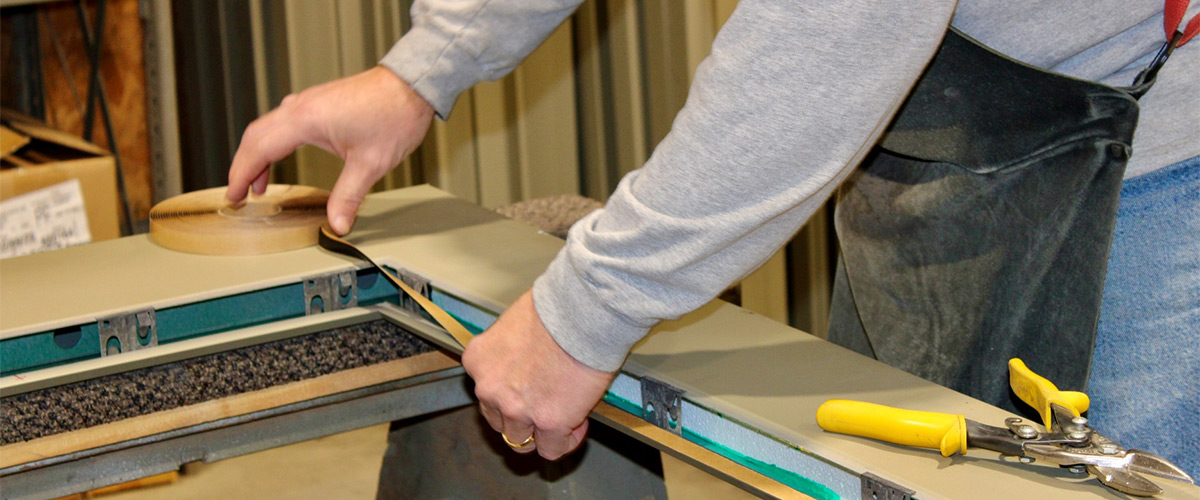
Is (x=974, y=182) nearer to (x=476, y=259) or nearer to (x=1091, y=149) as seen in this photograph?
(x=1091, y=149)

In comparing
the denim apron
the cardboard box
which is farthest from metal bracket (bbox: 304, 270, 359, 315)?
the cardboard box

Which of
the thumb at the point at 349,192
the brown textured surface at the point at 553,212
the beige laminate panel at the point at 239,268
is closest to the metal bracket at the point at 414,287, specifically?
the beige laminate panel at the point at 239,268

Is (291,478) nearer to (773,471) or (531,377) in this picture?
(531,377)

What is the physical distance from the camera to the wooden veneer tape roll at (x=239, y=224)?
986 mm

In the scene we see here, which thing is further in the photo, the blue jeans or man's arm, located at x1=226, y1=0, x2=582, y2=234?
man's arm, located at x1=226, y1=0, x2=582, y2=234

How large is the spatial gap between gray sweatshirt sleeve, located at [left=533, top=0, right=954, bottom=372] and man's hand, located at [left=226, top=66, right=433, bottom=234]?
43 cm

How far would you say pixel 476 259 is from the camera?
3.16 ft

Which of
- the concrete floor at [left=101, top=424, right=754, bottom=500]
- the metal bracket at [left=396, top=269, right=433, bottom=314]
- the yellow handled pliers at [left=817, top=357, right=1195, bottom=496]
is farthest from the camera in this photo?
the metal bracket at [left=396, top=269, right=433, bottom=314]

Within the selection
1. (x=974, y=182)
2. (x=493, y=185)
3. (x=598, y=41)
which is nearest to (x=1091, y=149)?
(x=974, y=182)

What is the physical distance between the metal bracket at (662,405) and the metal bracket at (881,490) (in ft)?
0.50

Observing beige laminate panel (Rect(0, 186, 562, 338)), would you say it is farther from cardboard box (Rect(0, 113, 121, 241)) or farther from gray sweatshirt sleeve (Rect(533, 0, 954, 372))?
cardboard box (Rect(0, 113, 121, 241))

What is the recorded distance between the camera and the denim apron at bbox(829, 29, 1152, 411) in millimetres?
713

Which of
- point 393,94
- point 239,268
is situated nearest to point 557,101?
point 393,94

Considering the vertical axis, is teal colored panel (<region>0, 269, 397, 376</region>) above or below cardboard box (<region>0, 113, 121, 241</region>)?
below
